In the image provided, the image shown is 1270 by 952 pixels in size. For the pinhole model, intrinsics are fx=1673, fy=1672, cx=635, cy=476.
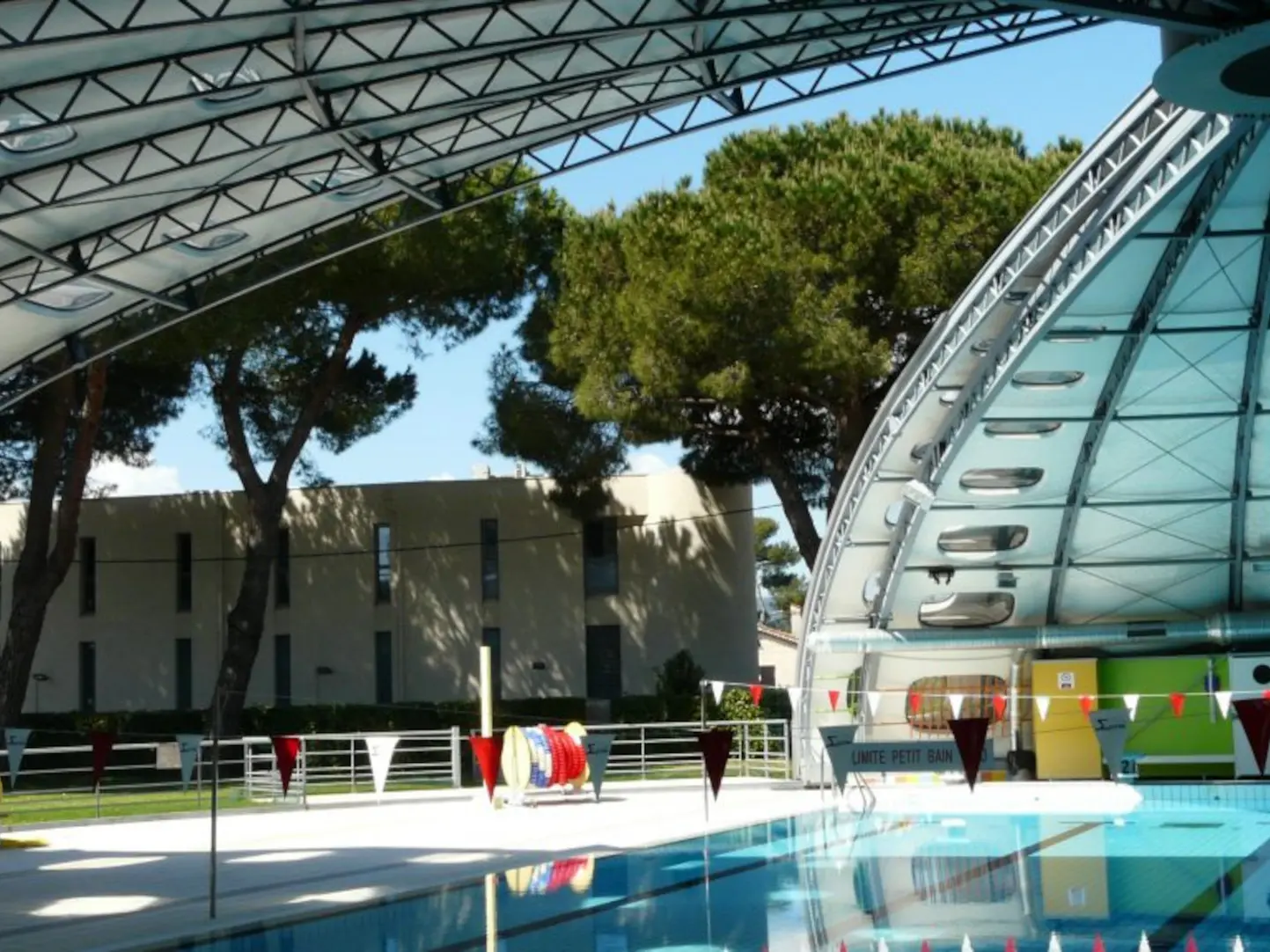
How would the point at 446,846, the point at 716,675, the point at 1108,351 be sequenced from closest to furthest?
the point at 446,846 < the point at 1108,351 < the point at 716,675

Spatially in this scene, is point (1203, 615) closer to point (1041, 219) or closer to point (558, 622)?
point (1041, 219)

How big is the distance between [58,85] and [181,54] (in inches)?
45.1

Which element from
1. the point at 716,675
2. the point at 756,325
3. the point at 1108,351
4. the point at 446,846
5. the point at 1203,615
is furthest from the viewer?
the point at 716,675

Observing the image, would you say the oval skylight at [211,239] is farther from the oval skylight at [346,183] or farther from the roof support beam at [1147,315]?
the roof support beam at [1147,315]

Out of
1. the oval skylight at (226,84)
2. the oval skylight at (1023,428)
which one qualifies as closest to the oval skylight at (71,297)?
→ the oval skylight at (226,84)

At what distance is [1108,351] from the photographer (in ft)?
85.6

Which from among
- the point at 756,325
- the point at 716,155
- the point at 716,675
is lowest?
the point at 716,675

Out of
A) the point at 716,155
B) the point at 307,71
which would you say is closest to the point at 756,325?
the point at 716,155

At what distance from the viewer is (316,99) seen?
16.8m

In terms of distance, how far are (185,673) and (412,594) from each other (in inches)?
260

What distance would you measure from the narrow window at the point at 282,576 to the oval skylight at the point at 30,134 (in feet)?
94.4

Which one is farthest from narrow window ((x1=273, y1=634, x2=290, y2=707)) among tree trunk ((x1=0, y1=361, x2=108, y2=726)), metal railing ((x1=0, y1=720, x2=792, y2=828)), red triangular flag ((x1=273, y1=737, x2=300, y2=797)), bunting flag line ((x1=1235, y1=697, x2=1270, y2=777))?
bunting flag line ((x1=1235, y1=697, x2=1270, y2=777))

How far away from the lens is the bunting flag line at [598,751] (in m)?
25.5

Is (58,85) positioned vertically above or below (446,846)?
above
